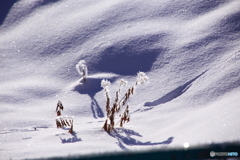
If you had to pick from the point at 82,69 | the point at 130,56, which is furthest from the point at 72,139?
the point at 130,56

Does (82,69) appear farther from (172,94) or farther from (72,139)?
(72,139)

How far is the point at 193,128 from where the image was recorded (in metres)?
2.38

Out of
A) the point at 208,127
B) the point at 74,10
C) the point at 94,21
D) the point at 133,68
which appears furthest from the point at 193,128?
the point at 74,10

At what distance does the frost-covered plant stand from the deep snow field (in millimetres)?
80

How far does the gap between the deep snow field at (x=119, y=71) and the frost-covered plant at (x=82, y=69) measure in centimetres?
8

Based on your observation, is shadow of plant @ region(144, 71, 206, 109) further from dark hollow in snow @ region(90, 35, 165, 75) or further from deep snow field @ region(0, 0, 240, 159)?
dark hollow in snow @ region(90, 35, 165, 75)

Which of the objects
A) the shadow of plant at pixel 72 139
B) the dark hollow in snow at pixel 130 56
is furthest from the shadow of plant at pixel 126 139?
the dark hollow in snow at pixel 130 56

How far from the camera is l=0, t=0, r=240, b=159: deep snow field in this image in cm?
245

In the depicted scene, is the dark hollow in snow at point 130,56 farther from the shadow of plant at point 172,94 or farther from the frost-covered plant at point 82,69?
the shadow of plant at point 172,94

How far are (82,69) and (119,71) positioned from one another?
1.76ft

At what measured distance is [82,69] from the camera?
393 cm

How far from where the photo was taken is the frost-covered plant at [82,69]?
12.5ft

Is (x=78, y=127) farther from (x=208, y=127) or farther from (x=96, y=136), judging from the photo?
(x=208, y=127)

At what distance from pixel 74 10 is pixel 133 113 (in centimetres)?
288
